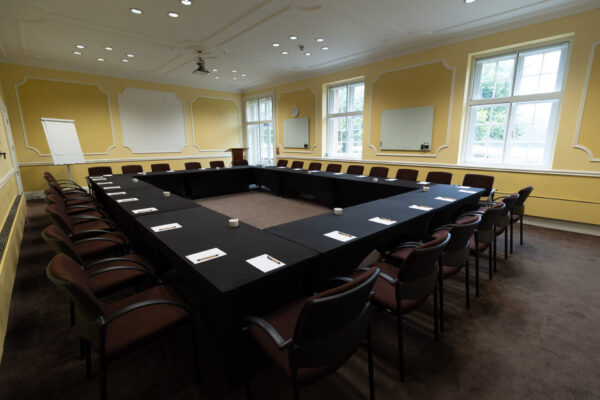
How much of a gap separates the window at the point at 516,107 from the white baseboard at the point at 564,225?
35.0 inches

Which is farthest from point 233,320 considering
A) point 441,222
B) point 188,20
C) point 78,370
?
point 188,20

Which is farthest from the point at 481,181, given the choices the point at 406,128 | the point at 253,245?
the point at 253,245

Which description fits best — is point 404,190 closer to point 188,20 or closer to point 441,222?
point 441,222

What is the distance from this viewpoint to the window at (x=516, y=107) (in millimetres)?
4164

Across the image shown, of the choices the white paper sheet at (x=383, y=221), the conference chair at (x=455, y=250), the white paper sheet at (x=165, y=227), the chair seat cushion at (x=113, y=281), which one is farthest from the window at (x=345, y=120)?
the chair seat cushion at (x=113, y=281)

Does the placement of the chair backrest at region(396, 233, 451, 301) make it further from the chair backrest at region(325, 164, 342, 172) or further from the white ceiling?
the chair backrest at region(325, 164, 342, 172)

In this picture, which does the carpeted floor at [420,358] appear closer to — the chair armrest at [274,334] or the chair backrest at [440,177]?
the chair armrest at [274,334]

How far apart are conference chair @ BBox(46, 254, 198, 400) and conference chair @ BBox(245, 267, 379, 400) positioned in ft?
1.52

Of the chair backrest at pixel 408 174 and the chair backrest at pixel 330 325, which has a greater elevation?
the chair backrest at pixel 408 174

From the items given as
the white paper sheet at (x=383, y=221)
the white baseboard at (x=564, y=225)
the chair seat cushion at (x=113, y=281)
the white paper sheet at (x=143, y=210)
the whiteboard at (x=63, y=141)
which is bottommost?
the white baseboard at (x=564, y=225)

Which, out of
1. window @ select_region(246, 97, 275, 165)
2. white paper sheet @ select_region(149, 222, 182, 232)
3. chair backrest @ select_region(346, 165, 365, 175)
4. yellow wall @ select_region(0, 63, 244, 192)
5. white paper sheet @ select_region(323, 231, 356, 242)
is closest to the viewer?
white paper sheet @ select_region(323, 231, 356, 242)

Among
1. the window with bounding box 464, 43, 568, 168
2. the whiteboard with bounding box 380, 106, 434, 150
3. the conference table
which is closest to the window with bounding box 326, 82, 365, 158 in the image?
the whiteboard with bounding box 380, 106, 434, 150

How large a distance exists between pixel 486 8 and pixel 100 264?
5448mm

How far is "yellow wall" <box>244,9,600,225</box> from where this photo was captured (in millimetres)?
3760
